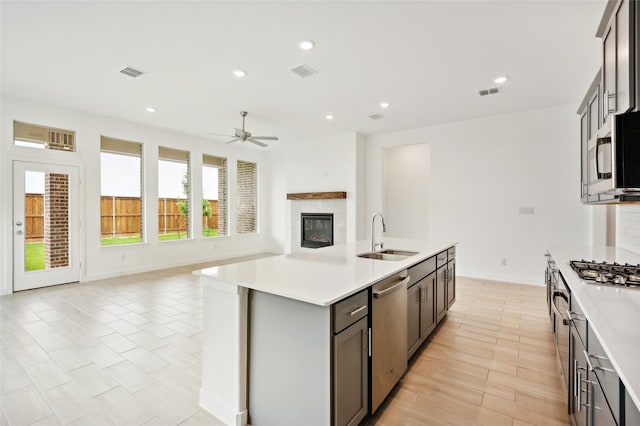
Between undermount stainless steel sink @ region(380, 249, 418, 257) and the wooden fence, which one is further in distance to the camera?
the wooden fence

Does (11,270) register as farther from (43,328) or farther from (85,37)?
(85,37)

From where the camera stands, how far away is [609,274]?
181cm

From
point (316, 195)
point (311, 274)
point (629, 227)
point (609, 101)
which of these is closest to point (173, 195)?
point (316, 195)

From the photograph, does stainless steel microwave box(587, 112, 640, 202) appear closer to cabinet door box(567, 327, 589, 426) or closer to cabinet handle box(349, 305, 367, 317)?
cabinet door box(567, 327, 589, 426)

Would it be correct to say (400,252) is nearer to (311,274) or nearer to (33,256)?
(311,274)

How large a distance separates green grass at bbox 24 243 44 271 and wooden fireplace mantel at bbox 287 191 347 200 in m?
4.69

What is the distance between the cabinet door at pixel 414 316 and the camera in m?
2.29

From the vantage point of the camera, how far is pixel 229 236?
7.59 meters

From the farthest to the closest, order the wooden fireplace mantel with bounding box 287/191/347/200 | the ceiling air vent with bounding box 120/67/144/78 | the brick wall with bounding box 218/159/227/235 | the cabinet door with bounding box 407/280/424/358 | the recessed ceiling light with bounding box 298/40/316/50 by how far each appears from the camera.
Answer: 1. the brick wall with bounding box 218/159/227/235
2. the wooden fireplace mantel with bounding box 287/191/347/200
3. the ceiling air vent with bounding box 120/67/144/78
4. the recessed ceiling light with bounding box 298/40/316/50
5. the cabinet door with bounding box 407/280/424/358

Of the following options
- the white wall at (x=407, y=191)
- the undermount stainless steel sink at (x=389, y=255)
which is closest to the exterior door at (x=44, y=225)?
the undermount stainless steel sink at (x=389, y=255)

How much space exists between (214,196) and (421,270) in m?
6.09

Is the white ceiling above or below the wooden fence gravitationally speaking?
above

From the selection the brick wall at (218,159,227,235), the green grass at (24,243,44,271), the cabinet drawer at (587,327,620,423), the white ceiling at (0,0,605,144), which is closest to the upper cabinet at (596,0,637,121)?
the white ceiling at (0,0,605,144)

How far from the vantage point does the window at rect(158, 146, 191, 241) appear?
632 cm
